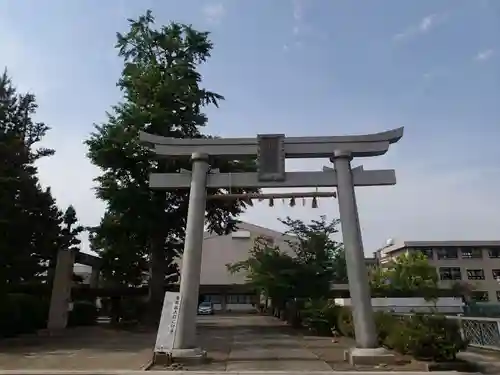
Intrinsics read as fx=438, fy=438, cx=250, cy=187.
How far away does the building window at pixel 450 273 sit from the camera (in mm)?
50906

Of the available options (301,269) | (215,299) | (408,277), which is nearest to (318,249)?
(301,269)

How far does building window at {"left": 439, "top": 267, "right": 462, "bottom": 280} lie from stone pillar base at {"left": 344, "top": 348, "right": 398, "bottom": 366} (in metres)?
44.9

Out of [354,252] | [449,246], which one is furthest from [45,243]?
[449,246]

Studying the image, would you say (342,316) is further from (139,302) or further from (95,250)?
(95,250)

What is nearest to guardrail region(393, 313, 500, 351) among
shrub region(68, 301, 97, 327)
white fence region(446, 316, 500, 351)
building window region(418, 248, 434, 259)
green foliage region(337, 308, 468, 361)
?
white fence region(446, 316, 500, 351)

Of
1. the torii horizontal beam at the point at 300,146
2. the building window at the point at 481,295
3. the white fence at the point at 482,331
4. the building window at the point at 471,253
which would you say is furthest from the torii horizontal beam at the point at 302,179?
the building window at the point at 471,253

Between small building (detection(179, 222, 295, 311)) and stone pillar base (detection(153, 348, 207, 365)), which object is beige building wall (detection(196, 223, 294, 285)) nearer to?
small building (detection(179, 222, 295, 311))

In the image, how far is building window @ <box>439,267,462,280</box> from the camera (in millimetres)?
50906

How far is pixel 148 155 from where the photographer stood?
74.2ft

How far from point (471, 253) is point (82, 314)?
4440 centimetres

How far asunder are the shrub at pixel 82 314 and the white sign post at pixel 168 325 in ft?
50.6

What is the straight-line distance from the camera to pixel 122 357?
12047 millimetres

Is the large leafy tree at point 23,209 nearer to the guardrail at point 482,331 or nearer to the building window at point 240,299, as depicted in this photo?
the guardrail at point 482,331

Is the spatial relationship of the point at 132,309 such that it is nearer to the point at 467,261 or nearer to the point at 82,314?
the point at 82,314
